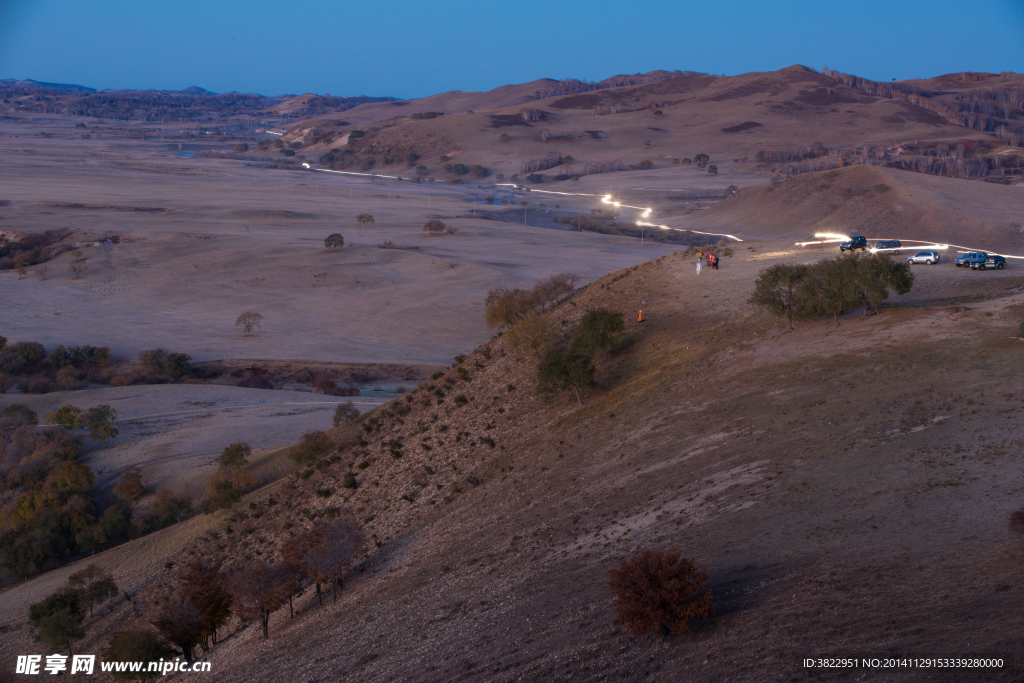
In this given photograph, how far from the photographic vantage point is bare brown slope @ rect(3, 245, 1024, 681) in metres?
10.4

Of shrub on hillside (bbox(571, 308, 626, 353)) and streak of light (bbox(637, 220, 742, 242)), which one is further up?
streak of light (bbox(637, 220, 742, 242))

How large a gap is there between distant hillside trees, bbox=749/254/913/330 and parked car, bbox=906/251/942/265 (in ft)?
28.6

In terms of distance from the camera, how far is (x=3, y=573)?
72.7ft

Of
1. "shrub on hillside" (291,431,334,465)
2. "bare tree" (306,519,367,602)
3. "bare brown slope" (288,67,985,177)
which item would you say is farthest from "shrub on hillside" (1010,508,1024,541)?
"bare brown slope" (288,67,985,177)

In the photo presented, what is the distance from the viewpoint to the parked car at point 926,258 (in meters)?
31.5

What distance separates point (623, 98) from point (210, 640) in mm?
188658

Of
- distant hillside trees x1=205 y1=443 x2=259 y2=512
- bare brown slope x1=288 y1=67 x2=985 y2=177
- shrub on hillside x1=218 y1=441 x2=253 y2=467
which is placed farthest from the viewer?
bare brown slope x1=288 y1=67 x2=985 y2=177

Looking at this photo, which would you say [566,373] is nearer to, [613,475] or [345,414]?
[613,475]

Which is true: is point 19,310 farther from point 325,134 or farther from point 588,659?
point 325,134

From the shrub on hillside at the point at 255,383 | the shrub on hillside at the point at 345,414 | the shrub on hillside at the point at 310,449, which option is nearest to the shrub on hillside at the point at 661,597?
the shrub on hillside at the point at 310,449

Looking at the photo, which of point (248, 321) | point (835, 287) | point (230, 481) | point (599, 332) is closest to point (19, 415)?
point (230, 481)

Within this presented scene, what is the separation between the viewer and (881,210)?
209ft

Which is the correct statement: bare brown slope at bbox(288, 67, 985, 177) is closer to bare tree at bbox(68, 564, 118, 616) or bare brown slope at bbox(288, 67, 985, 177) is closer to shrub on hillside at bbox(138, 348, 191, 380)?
shrub on hillside at bbox(138, 348, 191, 380)

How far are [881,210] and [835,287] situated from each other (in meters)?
47.0
